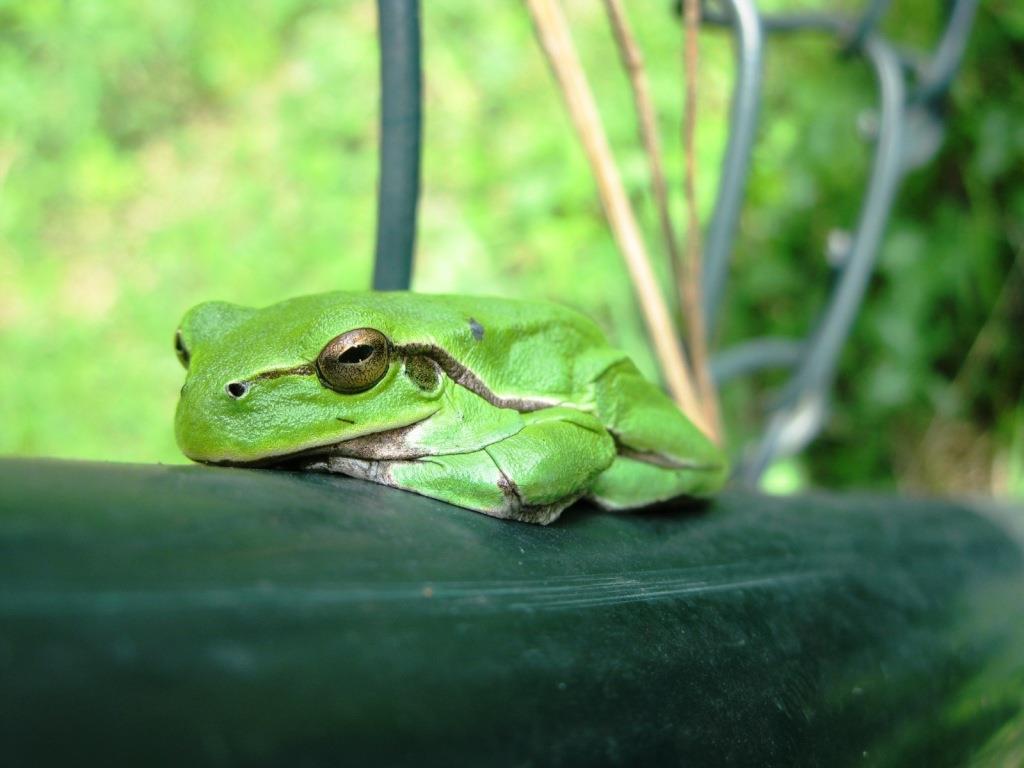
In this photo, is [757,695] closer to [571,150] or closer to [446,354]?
[446,354]

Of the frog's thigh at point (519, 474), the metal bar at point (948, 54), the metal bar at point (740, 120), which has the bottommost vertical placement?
the frog's thigh at point (519, 474)

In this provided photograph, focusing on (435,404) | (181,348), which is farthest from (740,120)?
(181,348)

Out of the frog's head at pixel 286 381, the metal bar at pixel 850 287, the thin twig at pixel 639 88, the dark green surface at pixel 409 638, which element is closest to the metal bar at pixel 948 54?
the metal bar at pixel 850 287

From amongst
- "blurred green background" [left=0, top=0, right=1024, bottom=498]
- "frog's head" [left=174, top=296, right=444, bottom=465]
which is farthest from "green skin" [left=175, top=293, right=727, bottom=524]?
"blurred green background" [left=0, top=0, right=1024, bottom=498]

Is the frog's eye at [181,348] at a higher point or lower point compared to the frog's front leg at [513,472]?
higher

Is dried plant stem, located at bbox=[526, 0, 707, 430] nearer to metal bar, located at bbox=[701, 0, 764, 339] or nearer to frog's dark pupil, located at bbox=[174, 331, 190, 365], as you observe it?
metal bar, located at bbox=[701, 0, 764, 339]

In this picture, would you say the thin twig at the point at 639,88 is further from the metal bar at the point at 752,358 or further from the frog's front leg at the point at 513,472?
the frog's front leg at the point at 513,472

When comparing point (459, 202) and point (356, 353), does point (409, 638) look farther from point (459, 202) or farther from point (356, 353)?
point (459, 202)
